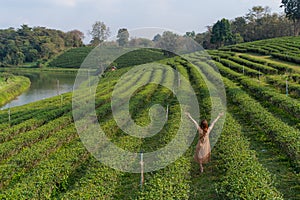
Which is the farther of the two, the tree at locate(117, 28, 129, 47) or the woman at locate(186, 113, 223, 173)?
the tree at locate(117, 28, 129, 47)

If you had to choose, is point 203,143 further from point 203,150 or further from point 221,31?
point 221,31

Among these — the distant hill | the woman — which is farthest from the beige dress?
the distant hill

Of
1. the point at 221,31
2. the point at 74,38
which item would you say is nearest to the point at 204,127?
the point at 221,31

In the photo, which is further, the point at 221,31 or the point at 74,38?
the point at 74,38

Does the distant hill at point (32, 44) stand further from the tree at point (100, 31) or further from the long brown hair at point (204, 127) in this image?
the long brown hair at point (204, 127)

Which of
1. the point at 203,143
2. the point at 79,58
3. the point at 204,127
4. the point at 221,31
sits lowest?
the point at 203,143

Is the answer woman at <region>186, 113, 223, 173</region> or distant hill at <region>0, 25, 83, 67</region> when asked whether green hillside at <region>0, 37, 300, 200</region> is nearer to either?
woman at <region>186, 113, 223, 173</region>

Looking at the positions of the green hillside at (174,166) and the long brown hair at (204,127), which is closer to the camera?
the green hillside at (174,166)

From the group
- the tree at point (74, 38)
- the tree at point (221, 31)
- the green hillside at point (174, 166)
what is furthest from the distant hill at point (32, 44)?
the green hillside at point (174, 166)

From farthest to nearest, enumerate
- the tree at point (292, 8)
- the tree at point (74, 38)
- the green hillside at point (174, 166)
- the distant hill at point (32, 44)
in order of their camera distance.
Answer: the tree at point (74, 38)
the distant hill at point (32, 44)
the tree at point (292, 8)
the green hillside at point (174, 166)

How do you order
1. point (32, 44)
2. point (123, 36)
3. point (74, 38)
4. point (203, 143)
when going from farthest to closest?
point (74, 38), point (32, 44), point (123, 36), point (203, 143)

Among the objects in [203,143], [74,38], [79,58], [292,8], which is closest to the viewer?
[203,143]

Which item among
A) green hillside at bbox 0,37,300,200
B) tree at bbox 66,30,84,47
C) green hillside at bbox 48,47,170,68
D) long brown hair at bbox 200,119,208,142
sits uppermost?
tree at bbox 66,30,84,47

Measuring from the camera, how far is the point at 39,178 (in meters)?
10.0
